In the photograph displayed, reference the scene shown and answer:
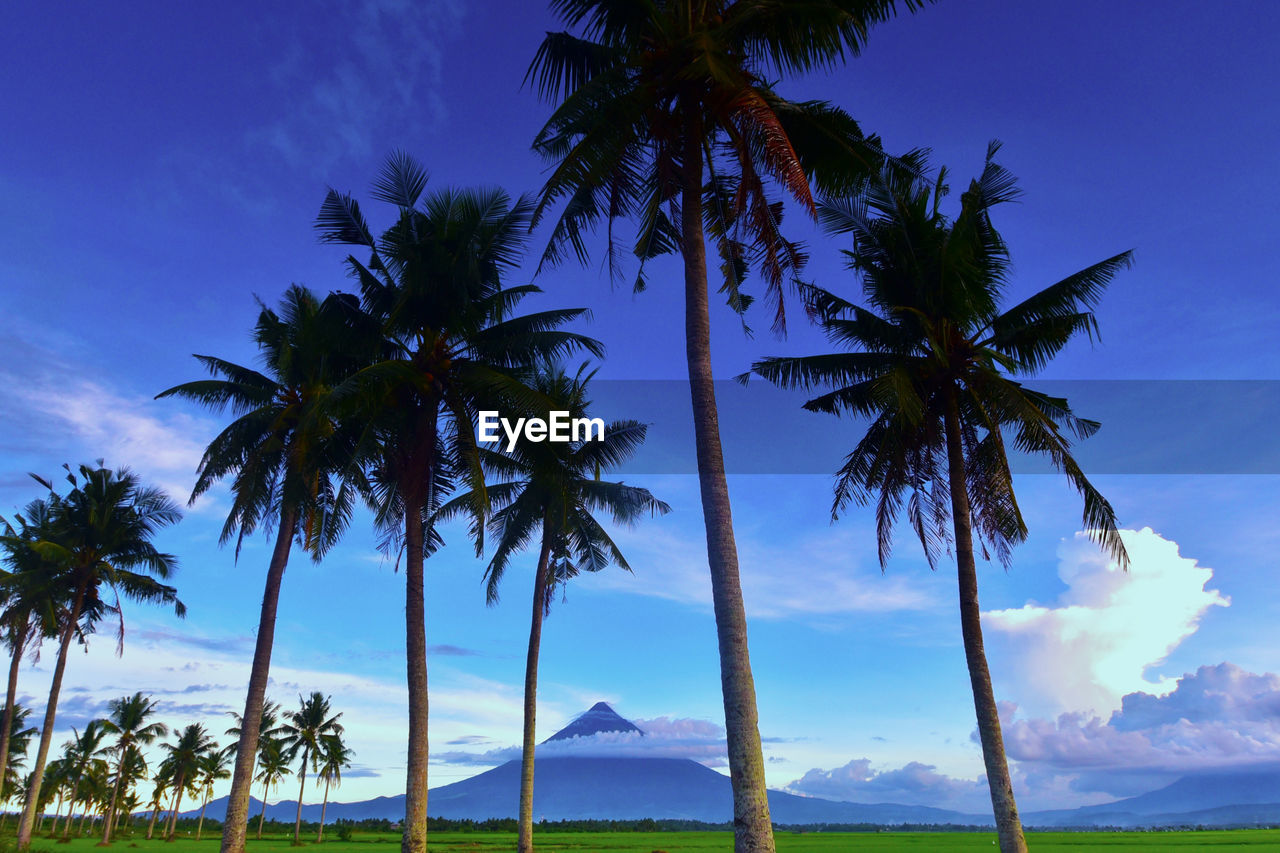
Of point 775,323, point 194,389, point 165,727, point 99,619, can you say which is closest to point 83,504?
point 99,619

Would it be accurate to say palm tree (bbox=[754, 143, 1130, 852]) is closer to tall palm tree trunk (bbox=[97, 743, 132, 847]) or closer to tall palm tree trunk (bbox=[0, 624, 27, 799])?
tall palm tree trunk (bbox=[0, 624, 27, 799])

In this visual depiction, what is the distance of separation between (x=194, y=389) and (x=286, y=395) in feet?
9.66

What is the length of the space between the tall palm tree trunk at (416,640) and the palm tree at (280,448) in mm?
2438

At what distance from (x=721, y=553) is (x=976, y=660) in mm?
8090

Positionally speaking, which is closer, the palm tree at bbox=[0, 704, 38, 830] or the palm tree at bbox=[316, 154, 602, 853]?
the palm tree at bbox=[316, 154, 602, 853]

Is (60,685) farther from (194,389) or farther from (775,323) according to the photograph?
(775,323)

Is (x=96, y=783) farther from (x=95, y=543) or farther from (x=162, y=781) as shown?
(x=95, y=543)

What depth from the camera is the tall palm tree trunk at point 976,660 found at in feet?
49.5

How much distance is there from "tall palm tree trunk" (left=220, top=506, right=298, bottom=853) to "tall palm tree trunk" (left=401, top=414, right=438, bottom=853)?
426 cm

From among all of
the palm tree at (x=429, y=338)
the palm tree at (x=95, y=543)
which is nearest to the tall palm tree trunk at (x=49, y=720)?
the palm tree at (x=95, y=543)

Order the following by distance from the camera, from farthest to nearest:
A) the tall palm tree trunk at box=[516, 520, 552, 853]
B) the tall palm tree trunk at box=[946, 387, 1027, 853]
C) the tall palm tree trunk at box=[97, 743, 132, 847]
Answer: the tall palm tree trunk at box=[97, 743, 132, 847] < the tall palm tree trunk at box=[516, 520, 552, 853] < the tall palm tree trunk at box=[946, 387, 1027, 853]

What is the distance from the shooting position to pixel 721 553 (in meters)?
11.2

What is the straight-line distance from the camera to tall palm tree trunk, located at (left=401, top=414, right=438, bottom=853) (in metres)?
16.6

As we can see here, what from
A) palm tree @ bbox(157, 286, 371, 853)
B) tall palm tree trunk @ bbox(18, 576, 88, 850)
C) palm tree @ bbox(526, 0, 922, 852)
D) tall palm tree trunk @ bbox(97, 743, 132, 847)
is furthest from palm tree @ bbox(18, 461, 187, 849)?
tall palm tree trunk @ bbox(97, 743, 132, 847)
